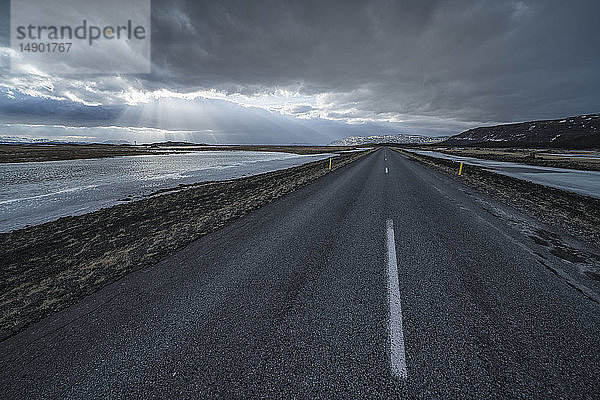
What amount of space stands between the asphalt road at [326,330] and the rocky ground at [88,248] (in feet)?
1.87

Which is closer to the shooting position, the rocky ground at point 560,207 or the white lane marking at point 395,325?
the white lane marking at point 395,325

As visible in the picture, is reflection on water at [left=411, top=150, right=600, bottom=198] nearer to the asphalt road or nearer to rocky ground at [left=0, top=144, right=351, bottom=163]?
the asphalt road

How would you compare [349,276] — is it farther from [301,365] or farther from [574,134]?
[574,134]

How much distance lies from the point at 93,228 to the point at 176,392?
25.1ft

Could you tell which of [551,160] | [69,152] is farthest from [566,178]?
[69,152]

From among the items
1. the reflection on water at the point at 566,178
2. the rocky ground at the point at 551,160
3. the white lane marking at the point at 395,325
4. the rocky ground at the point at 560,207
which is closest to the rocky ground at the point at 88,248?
the white lane marking at the point at 395,325

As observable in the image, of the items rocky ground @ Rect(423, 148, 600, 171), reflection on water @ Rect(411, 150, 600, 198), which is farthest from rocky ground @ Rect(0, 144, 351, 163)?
reflection on water @ Rect(411, 150, 600, 198)

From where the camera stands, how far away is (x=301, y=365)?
103 inches

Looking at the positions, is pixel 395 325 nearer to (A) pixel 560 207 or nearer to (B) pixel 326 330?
(B) pixel 326 330

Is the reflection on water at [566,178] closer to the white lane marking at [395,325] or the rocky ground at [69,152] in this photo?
the white lane marking at [395,325]

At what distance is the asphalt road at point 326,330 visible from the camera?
2.42 m

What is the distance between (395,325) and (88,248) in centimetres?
690

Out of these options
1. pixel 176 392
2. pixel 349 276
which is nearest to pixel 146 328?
pixel 176 392

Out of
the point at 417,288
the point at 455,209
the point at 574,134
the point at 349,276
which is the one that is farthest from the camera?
the point at 574,134
